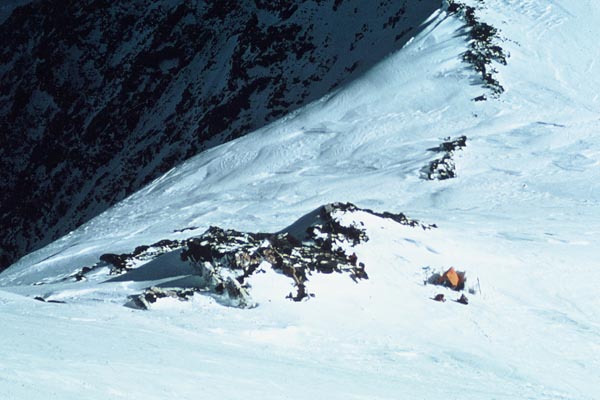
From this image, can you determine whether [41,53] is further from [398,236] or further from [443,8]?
[398,236]

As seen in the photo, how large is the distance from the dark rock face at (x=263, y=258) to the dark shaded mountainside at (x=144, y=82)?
1728 centimetres

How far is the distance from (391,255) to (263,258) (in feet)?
6.91

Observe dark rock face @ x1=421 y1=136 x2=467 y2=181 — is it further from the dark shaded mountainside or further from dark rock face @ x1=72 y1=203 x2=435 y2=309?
the dark shaded mountainside

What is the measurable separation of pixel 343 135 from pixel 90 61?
26.7 meters

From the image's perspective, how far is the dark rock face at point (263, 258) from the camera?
8664 mm

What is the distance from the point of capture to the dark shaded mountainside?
31188mm

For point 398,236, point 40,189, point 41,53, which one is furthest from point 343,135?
point 41,53

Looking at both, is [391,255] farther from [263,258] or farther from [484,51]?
[484,51]

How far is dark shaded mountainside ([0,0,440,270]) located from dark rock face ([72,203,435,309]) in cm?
1728

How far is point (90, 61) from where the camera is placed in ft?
148

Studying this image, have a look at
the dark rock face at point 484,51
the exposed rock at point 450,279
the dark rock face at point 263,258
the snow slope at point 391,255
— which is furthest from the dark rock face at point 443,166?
Result: the exposed rock at point 450,279

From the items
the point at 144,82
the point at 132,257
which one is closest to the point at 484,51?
the point at 132,257

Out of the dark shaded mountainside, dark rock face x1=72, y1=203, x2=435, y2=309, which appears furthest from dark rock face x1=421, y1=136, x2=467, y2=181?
the dark shaded mountainside

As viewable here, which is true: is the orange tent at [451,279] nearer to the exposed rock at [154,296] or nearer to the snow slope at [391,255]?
the snow slope at [391,255]
